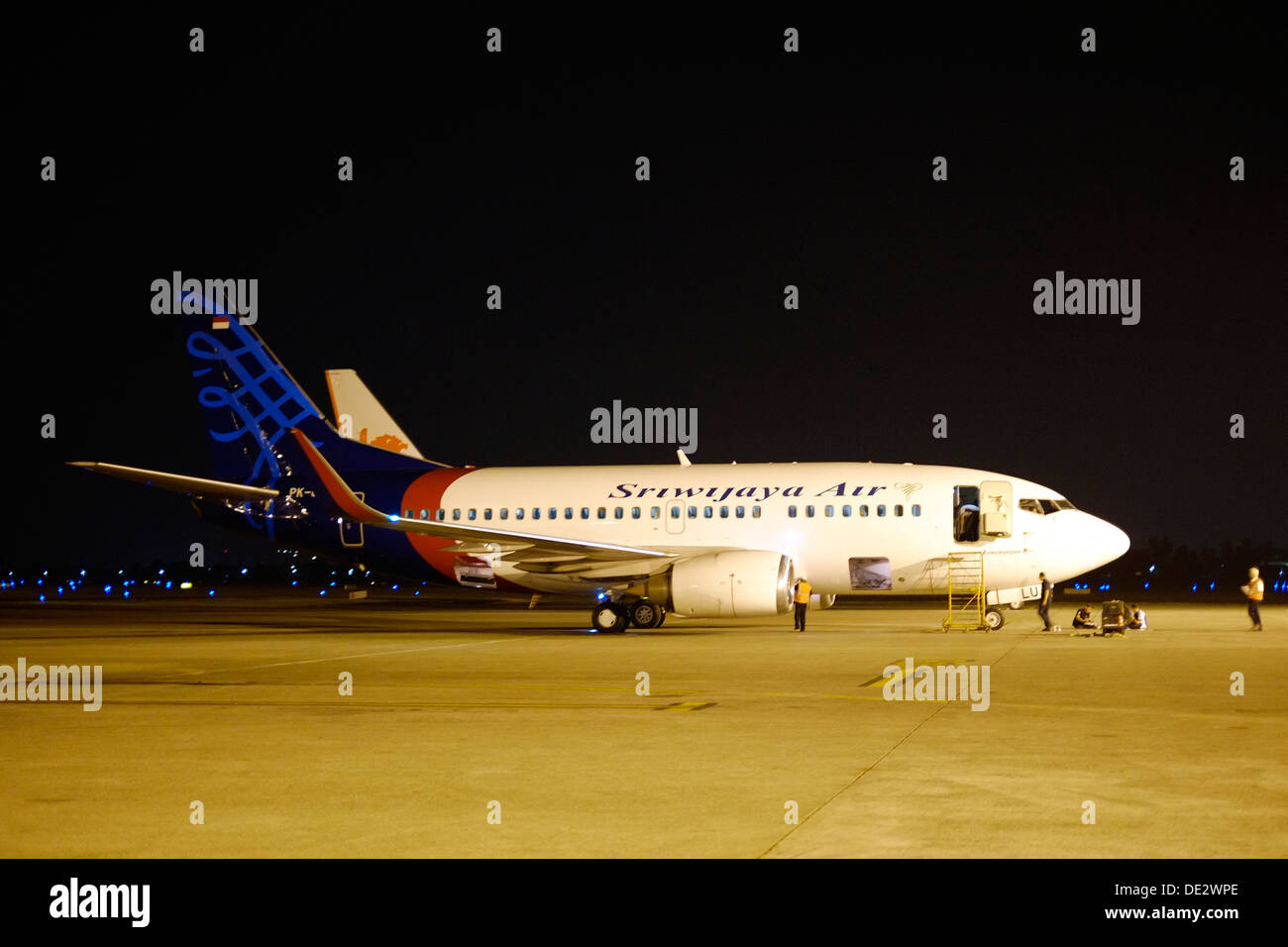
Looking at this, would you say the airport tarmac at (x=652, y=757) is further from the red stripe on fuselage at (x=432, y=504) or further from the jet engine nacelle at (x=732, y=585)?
the red stripe on fuselage at (x=432, y=504)

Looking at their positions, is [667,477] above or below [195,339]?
below

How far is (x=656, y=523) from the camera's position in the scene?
32.3 meters

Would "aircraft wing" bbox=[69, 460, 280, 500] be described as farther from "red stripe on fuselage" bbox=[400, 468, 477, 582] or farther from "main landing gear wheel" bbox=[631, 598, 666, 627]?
"main landing gear wheel" bbox=[631, 598, 666, 627]

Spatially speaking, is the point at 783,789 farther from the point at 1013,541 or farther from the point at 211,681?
the point at 1013,541

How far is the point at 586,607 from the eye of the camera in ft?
158

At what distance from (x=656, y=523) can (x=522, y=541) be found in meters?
3.76

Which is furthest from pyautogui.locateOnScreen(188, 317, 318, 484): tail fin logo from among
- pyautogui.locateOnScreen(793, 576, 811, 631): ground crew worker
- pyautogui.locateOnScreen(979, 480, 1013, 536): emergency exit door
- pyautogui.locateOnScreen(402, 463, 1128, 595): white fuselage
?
pyautogui.locateOnScreen(979, 480, 1013, 536): emergency exit door

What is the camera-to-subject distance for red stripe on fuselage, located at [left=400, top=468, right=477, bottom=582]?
110ft

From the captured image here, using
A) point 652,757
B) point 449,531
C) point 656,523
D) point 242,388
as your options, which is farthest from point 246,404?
point 652,757

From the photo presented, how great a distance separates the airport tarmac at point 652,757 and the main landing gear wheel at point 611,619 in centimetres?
620

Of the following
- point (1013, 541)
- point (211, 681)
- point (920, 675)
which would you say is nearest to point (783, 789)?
point (920, 675)

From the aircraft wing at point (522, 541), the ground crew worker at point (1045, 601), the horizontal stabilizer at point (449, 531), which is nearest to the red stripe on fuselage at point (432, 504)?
the aircraft wing at point (522, 541)

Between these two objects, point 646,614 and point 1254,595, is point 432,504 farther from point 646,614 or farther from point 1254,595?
point 1254,595
